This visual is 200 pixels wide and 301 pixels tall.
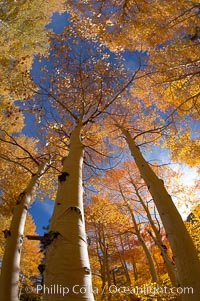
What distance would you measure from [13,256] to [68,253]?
64.9 inches

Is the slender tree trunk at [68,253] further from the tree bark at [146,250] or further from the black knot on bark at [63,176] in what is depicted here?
the tree bark at [146,250]

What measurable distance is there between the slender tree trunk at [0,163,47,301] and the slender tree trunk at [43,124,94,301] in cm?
118

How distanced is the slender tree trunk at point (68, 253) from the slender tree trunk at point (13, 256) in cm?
118

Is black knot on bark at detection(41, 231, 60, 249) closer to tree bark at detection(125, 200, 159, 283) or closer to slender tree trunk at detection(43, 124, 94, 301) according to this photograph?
slender tree trunk at detection(43, 124, 94, 301)

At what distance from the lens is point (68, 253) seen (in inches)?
74.8

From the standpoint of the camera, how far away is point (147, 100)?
8.60m

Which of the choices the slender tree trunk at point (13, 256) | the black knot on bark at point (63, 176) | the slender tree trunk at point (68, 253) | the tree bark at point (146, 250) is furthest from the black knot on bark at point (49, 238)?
the tree bark at point (146, 250)

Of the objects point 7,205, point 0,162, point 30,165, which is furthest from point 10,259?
point 7,205

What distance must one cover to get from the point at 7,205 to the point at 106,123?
5.74m

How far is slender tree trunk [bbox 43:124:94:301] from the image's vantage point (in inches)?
65.9

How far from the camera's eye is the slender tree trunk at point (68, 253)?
1.67m

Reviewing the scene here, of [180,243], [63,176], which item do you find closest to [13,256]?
[63,176]

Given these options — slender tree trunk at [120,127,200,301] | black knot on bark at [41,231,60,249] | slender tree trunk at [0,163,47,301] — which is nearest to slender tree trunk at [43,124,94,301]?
black knot on bark at [41,231,60,249]

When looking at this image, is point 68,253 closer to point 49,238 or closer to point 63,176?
point 49,238
